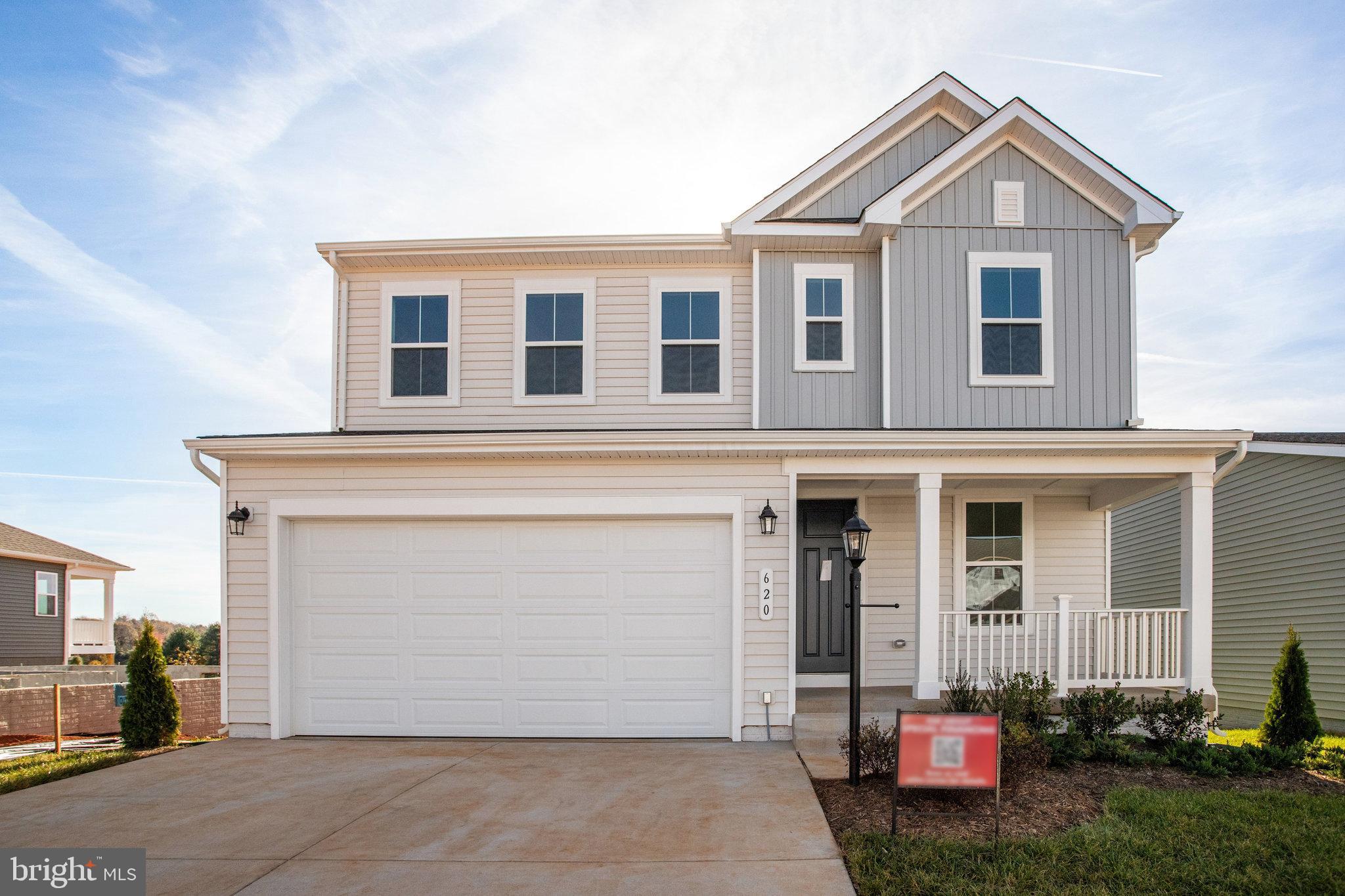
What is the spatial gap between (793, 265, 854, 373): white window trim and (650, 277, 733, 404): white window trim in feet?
2.67

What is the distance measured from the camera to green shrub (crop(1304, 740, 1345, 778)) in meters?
7.70

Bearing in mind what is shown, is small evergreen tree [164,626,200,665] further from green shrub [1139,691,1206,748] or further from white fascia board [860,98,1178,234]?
green shrub [1139,691,1206,748]

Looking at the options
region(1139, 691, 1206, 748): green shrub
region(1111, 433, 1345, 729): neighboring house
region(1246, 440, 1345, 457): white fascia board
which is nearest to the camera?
region(1139, 691, 1206, 748): green shrub

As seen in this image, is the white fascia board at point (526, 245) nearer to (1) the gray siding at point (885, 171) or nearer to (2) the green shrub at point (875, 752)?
(1) the gray siding at point (885, 171)

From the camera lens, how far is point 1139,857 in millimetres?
5391

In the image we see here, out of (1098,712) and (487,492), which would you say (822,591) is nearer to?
(1098,712)

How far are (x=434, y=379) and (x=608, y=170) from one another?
3.71 m

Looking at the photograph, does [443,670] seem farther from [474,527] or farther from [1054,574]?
[1054,574]

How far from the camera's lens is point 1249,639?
45.0ft

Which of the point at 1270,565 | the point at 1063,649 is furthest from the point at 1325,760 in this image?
the point at 1270,565

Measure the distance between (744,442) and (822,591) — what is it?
109 inches

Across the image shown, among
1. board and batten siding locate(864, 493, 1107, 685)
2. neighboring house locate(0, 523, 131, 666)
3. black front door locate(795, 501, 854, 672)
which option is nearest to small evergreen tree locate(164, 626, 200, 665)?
neighboring house locate(0, 523, 131, 666)

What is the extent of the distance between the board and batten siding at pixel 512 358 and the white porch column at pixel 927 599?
2.42 m

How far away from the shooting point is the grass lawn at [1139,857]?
5.00m
